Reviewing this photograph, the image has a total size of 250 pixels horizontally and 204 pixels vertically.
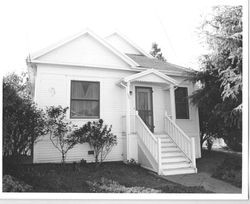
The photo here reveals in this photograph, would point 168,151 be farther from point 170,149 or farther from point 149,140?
point 149,140

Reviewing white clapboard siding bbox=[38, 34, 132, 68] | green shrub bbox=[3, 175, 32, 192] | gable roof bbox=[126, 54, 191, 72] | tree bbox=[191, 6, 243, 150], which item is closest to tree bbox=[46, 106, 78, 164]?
white clapboard siding bbox=[38, 34, 132, 68]

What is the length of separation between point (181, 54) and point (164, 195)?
160 inches

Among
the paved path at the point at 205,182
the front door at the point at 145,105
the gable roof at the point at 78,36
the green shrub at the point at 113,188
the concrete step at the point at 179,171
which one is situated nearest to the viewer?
the green shrub at the point at 113,188

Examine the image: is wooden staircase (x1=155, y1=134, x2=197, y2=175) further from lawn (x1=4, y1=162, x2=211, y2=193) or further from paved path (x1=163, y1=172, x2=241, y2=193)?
lawn (x1=4, y1=162, x2=211, y2=193)

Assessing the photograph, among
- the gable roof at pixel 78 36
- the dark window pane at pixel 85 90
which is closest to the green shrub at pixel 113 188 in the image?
the dark window pane at pixel 85 90

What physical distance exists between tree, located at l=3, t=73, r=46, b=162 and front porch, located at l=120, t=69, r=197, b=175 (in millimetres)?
2210

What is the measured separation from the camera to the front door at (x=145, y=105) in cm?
649

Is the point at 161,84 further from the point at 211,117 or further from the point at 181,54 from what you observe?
the point at 211,117

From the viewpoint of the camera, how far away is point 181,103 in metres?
7.06

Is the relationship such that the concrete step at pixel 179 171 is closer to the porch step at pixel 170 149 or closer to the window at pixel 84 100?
the porch step at pixel 170 149

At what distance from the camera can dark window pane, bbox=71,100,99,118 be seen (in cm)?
577

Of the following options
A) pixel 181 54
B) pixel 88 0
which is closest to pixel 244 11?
pixel 181 54

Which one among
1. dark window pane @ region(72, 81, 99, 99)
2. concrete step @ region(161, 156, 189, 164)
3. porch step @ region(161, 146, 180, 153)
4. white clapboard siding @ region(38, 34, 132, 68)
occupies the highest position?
white clapboard siding @ region(38, 34, 132, 68)

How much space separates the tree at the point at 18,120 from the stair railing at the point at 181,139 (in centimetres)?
326
